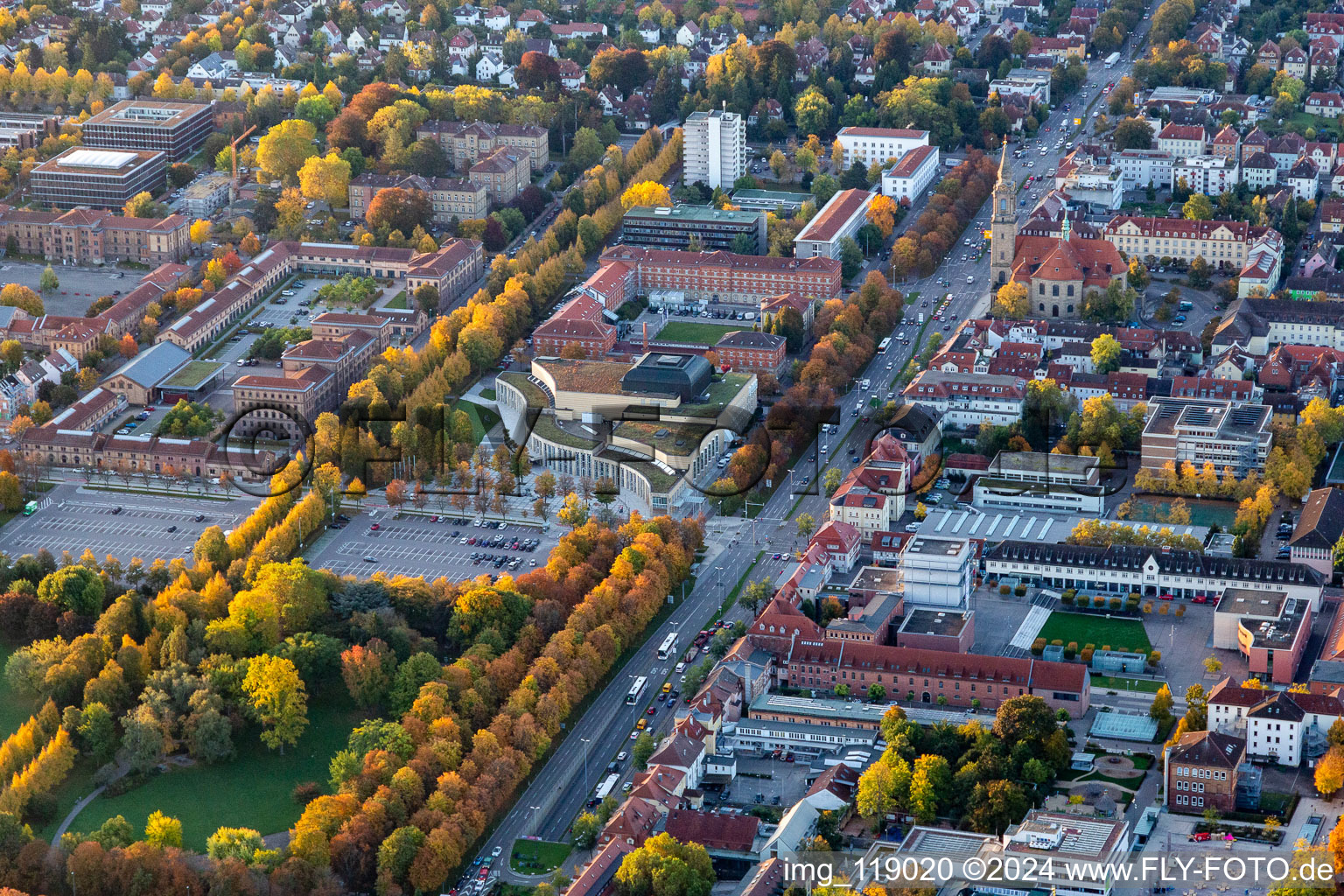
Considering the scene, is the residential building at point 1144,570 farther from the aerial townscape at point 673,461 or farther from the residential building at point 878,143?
the residential building at point 878,143

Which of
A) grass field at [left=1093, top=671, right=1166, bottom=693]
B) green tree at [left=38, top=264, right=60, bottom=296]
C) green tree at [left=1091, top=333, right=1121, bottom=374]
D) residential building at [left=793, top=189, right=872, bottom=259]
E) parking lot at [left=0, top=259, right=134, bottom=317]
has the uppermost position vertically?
residential building at [left=793, top=189, right=872, bottom=259]

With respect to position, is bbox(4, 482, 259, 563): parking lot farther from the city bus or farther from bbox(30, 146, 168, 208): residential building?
bbox(30, 146, 168, 208): residential building

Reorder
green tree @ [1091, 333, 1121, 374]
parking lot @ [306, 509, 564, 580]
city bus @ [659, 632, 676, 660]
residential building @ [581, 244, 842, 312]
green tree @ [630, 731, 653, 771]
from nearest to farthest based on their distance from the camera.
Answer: green tree @ [630, 731, 653, 771]
city bus @ [659, 632, 676, 660]
parking lot @ [306, 509, 564, 580]
green tree @ [1091, 333, 1121, 374]
residential building @ [581, 244, 842, 312]

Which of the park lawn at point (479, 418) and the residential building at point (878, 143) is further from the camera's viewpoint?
the residential building at point (878, 143)

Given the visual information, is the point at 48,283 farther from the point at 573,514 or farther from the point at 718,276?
the point at 573,514

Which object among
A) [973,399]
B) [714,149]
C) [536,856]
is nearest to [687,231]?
[714,149]

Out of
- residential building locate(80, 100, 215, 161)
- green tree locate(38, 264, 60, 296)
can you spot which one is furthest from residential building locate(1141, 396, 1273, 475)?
residential building locate(80, 100, 215, 161)

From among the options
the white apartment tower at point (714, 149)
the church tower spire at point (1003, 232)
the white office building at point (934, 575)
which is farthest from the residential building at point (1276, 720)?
the white apartment tower at point (714, 149)
